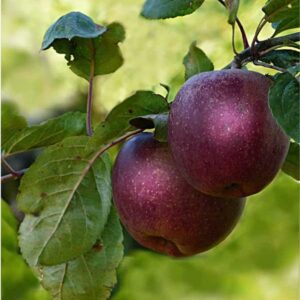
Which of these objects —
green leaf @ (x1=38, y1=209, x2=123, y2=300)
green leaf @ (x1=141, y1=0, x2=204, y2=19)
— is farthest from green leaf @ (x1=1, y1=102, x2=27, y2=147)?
green leaf @ (x1=141, y1=0, x2=204, y2=19)

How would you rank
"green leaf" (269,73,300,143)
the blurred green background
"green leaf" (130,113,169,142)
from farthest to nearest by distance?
the blurred green background
"green leaf" (130,113,169,142)
"green leaf" (269,73,300,143)

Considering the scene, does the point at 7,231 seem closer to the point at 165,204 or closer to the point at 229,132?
the point at 165,204

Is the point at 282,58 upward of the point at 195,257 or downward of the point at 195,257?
upward

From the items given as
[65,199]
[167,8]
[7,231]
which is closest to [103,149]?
[65,199]

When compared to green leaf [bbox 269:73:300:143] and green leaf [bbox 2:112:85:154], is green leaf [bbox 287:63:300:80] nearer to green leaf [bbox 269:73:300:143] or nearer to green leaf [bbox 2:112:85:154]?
green leaf [bbox 269:73:300:143]

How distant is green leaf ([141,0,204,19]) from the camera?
2.09 ft

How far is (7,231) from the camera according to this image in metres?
1.03

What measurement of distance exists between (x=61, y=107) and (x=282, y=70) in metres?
1.98

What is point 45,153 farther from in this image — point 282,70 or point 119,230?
point 282,70

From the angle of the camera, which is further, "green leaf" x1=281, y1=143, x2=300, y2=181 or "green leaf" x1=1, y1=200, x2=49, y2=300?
"green leaf" x1=1, y1=200, x2=49, y2=300

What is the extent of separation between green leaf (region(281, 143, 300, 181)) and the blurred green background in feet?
0.72

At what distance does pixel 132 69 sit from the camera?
1617 mm

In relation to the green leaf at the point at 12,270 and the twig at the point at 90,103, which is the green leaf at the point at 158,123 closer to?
the twig at the point at 90,103

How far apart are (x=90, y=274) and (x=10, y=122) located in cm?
19
